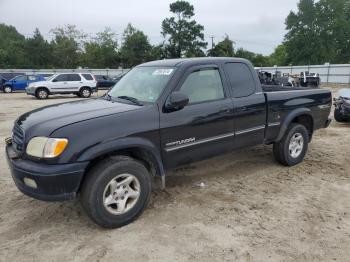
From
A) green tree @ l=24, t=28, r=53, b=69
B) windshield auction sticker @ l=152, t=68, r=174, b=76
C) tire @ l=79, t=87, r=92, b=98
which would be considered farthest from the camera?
green tree @ l=24, t=28, r=53, b=69

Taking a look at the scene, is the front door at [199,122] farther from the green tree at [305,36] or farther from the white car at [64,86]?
the green tree at [305,36]

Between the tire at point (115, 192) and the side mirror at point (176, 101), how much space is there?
30.4 inches

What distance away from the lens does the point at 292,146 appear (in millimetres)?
6020

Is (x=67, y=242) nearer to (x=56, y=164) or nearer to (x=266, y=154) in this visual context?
(x=56, y=164)

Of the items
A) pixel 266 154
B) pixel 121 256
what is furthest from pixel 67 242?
pixel 266 154

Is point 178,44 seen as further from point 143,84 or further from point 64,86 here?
point 143,84

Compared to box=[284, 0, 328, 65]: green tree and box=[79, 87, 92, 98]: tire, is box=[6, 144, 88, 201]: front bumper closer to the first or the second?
box=[79, 87, 92, 98]: tire

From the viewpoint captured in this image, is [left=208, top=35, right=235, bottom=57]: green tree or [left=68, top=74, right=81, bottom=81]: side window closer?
[left=68, top=74, right=81, bottom=81]: side window

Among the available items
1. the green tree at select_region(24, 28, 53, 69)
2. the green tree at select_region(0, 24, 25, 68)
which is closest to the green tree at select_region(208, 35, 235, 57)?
the green tree at select_region(24, 28, 53, 69)

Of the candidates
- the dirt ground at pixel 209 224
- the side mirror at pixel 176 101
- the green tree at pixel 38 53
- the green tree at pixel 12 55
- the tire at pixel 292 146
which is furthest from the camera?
the green tree at pixel 38 53

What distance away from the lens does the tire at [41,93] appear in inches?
824

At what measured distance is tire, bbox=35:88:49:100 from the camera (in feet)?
68.6

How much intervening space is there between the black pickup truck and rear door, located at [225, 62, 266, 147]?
15 millimetres

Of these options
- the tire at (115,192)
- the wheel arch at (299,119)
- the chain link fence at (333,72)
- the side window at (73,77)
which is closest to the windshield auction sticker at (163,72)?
the tire at (115,192)
